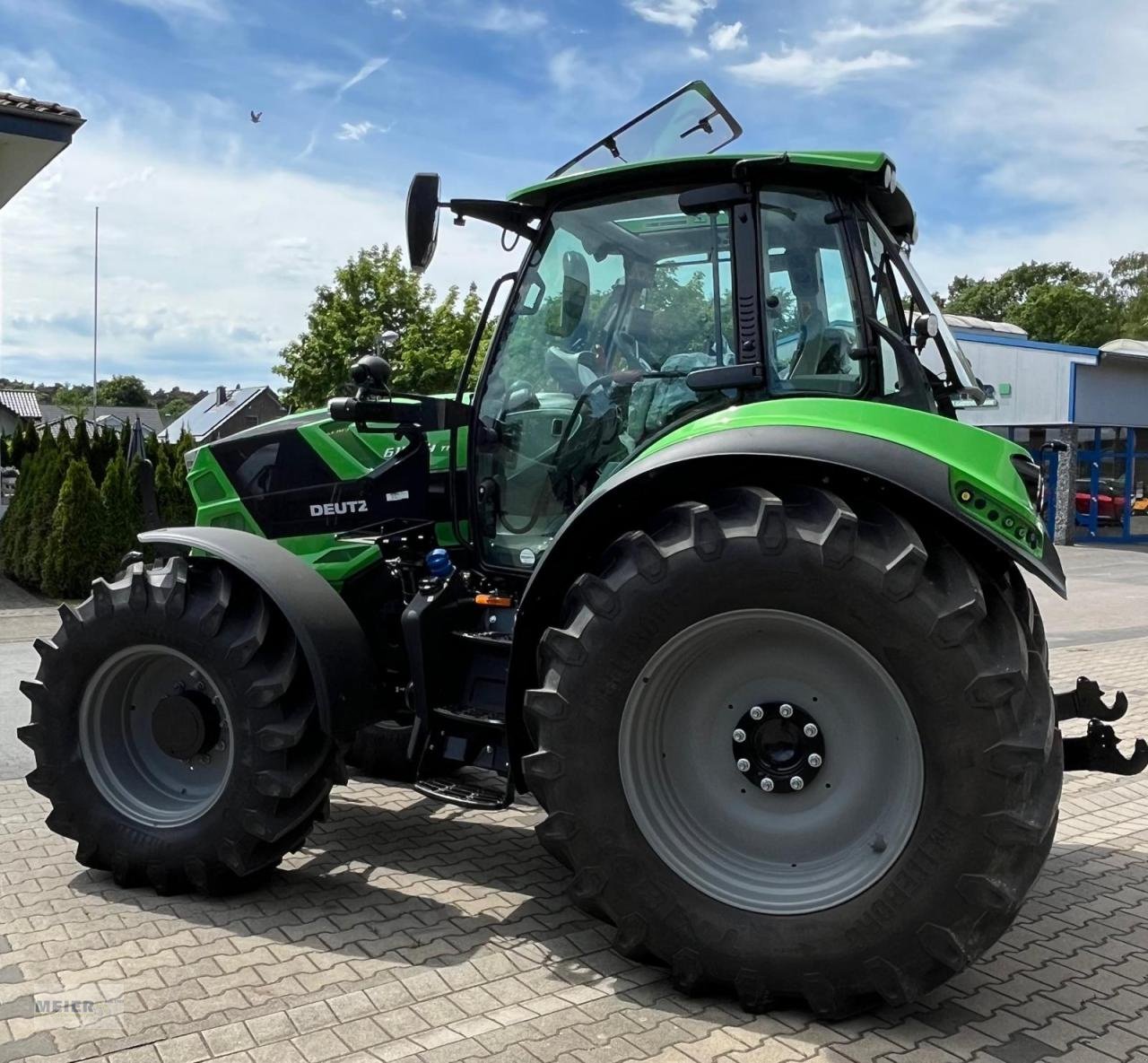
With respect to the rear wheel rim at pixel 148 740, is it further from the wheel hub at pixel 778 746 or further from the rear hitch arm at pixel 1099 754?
the rear hitch arm at pixel 1099 754

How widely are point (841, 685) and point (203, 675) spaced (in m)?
2.28

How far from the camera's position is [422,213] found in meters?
3.83

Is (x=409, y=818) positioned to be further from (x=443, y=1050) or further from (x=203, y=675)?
(x=443, y=1050)

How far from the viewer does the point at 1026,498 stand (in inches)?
128

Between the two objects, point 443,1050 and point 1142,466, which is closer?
point 443,1050

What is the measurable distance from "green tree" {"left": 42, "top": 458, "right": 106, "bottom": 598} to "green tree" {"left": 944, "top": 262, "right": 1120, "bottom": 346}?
1713 inches

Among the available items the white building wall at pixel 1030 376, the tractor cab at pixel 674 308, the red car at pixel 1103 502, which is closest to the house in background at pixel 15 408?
the white building wall at pixel 1030 376

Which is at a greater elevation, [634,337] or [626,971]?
[634,337]

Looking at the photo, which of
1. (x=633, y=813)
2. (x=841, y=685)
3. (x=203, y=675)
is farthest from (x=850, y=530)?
(x=203, y=675)

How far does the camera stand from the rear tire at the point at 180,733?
153 inches

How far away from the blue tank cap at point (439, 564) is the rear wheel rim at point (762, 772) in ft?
4.16

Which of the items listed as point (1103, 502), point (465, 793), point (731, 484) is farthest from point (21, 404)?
point (731, 484)

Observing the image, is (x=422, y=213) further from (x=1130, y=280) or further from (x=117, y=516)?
(x=1130, y=280)

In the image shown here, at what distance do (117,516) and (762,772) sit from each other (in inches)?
478
